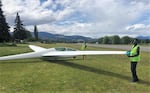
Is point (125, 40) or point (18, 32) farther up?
point (18, 32)

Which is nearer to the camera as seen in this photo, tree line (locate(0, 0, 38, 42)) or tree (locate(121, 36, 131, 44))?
tree line (locate(0, 0, 38, 42))

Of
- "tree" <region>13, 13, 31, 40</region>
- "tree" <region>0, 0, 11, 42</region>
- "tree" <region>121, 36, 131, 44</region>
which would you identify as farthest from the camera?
"tree" <region>121, 36, 131, 44</region>

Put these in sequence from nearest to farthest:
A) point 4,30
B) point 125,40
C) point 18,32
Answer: point 4,30
point 18,32
point 125,40

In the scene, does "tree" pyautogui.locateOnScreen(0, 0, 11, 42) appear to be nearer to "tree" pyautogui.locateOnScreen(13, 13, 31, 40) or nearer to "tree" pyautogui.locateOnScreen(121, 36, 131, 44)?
"tree" pyautogui.locateOnScreen(13, 13, 31, 40)

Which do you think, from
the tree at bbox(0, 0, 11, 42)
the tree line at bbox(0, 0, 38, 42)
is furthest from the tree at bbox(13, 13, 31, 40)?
the tree at bbox(0, 0, 11, 42)

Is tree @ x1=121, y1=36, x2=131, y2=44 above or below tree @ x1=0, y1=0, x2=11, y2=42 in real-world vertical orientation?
below

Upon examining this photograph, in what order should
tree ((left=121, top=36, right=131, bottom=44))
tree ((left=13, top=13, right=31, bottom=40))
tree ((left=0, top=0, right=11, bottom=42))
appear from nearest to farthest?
tree ((left=0, top=0, right=11, bottom=42)), tree ((left=13, top=13, right=31, bottom=40)), tree ((left=121, top=36, right=131, bottom=44))

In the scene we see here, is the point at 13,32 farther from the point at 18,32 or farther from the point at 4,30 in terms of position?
the point at 4,30

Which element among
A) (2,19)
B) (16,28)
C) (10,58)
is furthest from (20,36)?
(10,58)

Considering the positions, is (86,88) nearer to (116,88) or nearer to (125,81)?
(116,88)

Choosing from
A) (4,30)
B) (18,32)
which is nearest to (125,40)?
(18,32)

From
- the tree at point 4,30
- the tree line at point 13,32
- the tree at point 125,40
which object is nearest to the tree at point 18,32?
the tree line at point 13,32

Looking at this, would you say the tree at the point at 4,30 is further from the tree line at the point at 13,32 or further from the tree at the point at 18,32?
the tree at the point at 18,32

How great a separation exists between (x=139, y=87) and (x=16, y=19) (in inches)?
3274
